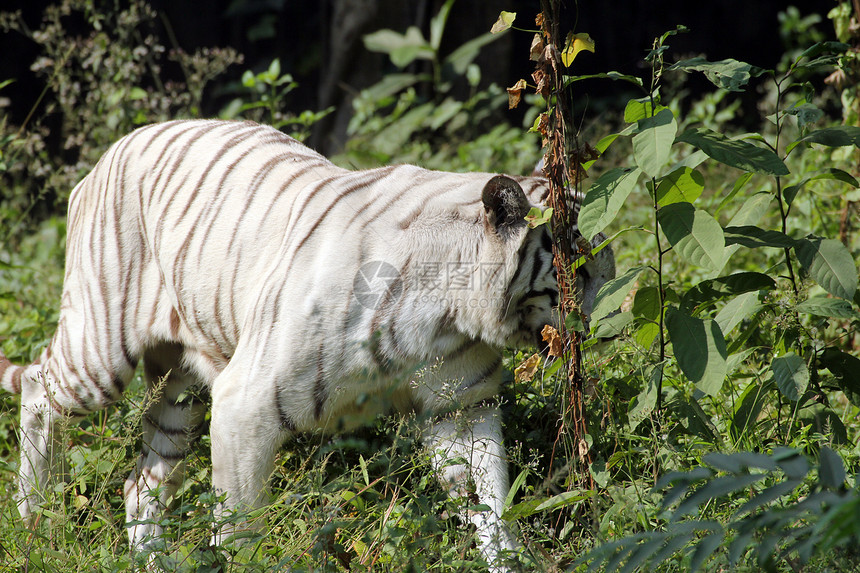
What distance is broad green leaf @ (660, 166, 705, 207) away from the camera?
2068mm

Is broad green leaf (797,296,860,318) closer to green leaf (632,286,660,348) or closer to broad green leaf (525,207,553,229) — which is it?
green leaf (632,286,660,348)

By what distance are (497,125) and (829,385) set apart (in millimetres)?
4551

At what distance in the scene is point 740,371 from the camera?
2.79 m

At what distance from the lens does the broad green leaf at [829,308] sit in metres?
2.18

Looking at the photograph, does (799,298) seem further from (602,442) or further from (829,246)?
(602,442)

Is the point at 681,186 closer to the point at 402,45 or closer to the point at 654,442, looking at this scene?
the point at 654,442

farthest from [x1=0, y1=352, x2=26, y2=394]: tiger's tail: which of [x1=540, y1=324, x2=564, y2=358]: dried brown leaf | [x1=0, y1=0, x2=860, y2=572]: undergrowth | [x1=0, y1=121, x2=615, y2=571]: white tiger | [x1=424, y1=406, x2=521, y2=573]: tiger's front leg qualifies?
[x1=540, y1=324, x2=564, y2=358]: dried brown leaf

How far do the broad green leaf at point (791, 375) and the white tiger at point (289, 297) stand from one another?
1.77 feet

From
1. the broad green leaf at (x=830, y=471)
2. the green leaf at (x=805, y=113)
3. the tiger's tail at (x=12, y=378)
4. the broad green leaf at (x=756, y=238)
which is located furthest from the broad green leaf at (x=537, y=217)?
the tiger's tail at (x=12, y=378)

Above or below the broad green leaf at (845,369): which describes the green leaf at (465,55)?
above

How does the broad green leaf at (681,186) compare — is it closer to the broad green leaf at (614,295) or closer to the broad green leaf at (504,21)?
the broad green leaf at (614,295)

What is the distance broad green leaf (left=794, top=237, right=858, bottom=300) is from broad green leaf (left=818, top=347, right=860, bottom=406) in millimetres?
353

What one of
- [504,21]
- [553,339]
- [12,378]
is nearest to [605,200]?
[553,339]

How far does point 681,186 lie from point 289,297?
1106 millimetres
